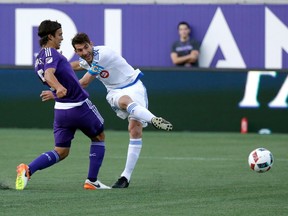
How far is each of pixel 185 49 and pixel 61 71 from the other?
33.5ft

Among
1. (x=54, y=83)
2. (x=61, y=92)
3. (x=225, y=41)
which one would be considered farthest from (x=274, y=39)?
(x=61, y=92)

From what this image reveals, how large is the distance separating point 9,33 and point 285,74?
20.6ft

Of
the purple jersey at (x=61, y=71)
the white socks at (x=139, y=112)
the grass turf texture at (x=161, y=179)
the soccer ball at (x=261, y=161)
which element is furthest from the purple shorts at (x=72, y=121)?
the soccer ball at (x=261, y=161)

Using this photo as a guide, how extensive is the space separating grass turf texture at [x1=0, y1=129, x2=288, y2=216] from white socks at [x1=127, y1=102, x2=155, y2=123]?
2.58ft

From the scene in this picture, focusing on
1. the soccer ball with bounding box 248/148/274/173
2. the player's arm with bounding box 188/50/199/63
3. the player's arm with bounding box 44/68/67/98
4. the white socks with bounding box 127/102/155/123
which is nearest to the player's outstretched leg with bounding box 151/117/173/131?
the white socks with bounding box 127/102/155/123

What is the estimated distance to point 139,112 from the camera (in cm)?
1116

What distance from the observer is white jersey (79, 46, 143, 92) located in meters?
11.4

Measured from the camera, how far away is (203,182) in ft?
38.4

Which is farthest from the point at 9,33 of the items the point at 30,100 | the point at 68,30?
the point at 30,100

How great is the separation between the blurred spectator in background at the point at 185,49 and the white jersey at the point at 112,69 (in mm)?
8871

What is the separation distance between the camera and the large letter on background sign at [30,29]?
21.4 meters

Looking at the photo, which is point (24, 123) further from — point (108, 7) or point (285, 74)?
point (285, 74)

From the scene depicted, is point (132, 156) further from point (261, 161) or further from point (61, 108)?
point (261, 161)

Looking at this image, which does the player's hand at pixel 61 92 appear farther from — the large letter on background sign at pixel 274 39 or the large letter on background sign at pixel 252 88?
the large letter on background sign at pixel 274 39
